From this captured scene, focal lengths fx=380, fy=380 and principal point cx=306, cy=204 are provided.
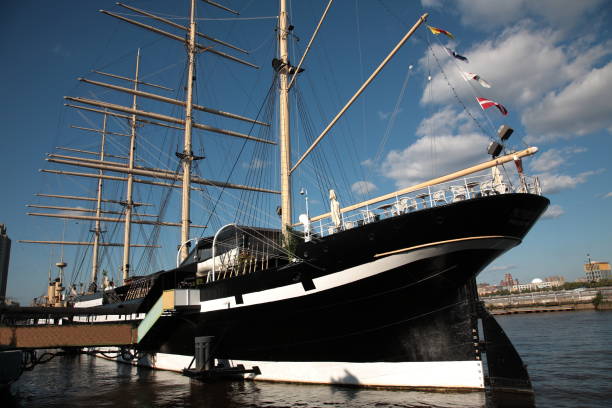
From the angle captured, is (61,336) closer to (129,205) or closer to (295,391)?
(295,391)

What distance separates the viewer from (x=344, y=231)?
11.0m

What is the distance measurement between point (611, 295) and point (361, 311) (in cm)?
5584

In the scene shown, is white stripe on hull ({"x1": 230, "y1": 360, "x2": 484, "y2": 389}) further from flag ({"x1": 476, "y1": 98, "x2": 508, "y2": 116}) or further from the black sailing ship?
flag ({"x1": 476, "y1": 98, "x2": 508, "y2": 116})

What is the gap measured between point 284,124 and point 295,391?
33.5ft

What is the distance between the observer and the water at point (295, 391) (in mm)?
9797

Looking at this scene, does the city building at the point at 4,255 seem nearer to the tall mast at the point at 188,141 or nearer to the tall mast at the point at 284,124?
the tall mast at the point at 188,141

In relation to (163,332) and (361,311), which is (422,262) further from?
(163,332)

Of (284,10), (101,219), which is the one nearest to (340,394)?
(284,10)

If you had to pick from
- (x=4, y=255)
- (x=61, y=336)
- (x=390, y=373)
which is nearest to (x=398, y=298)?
(x=390, y=373)

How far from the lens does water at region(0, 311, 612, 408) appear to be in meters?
9.80

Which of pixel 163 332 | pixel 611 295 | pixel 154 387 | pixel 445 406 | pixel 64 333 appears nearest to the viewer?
pixel 445 406

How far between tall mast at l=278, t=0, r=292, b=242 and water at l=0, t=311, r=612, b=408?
5.46 m

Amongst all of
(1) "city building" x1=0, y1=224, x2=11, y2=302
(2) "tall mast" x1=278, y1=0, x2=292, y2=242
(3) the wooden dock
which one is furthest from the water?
(1) "city building" x1=0, y1=224, x2=11, y2=302

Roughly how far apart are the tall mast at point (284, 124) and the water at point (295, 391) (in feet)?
17.9
